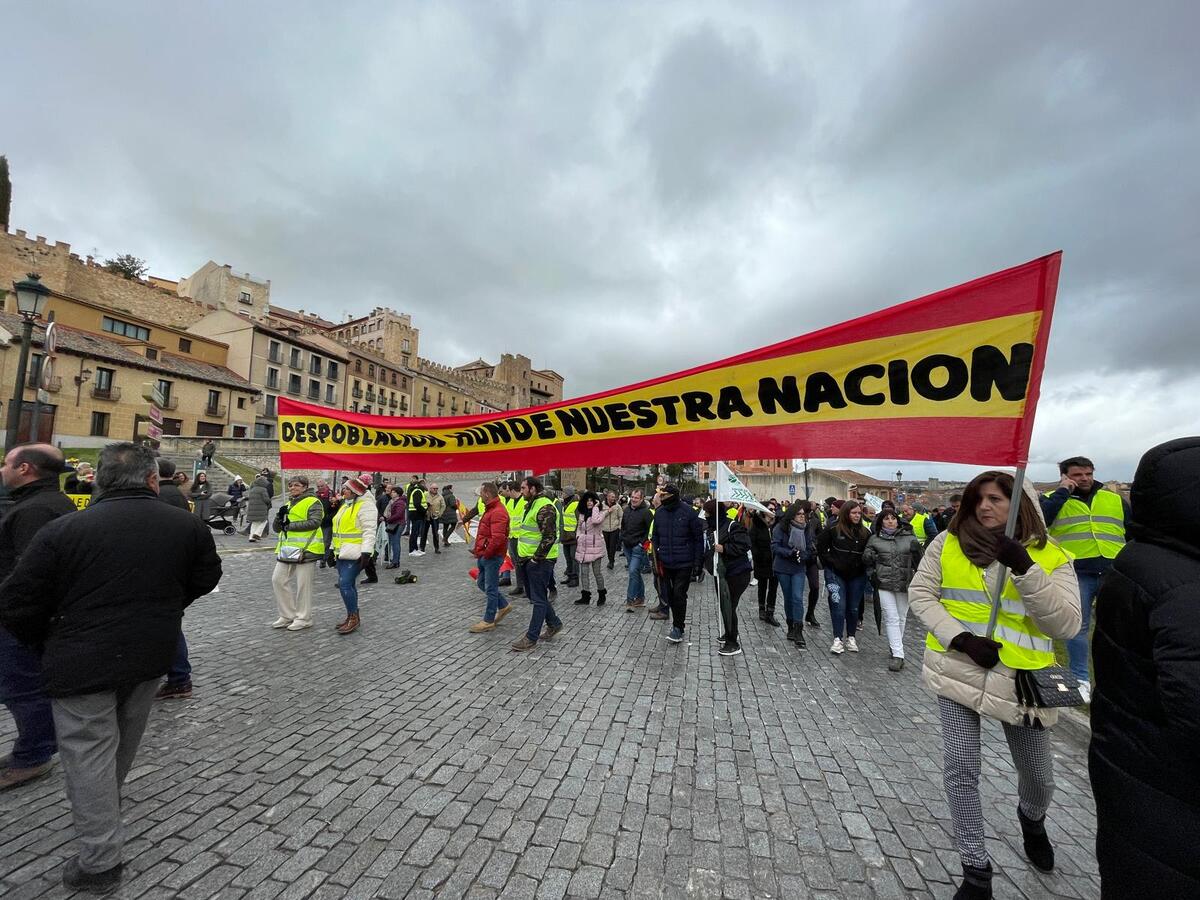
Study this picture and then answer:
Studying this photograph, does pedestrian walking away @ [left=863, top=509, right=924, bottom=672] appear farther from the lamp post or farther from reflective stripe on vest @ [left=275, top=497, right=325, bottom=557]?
the lamp post

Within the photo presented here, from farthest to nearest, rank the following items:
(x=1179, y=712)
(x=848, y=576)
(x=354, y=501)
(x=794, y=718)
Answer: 1. (x=354, y=501)
2. (x=848, y=576)
3. (x=794, y=718)
4. (x=1179, y=712)

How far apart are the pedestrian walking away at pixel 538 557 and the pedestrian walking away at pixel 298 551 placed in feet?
8.40

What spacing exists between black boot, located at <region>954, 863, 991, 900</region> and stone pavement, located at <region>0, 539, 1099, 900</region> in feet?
0.77

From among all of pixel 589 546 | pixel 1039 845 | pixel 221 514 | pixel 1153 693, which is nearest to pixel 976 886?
pixel 1039 845

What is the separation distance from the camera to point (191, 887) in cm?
241

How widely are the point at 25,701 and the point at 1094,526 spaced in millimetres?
8624

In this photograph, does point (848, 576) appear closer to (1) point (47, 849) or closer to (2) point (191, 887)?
(2) point (191, 887)

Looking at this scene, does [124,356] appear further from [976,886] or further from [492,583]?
[976,886]

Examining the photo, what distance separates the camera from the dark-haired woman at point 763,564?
8.02m

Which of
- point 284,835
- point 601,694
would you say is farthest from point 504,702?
point 284,835

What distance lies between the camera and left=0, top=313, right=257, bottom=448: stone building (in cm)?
3172

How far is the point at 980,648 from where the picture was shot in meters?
2.39

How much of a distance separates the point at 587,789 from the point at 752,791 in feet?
3.48

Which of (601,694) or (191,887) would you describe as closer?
(191,887)
